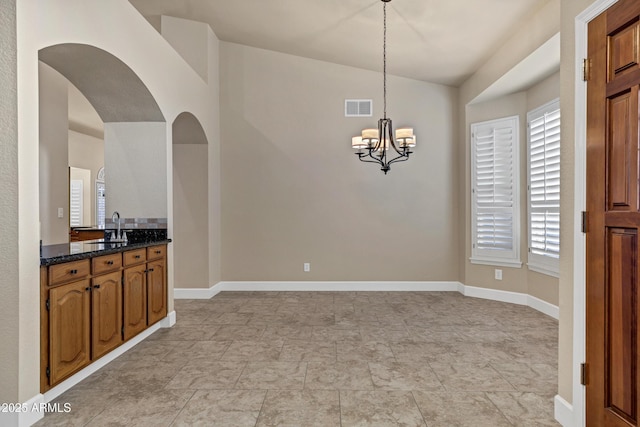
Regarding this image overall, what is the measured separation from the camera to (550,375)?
9.11ft

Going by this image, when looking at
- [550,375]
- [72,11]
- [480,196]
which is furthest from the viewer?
[480,196]

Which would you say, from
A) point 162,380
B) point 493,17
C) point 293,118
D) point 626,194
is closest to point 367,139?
point 493,17

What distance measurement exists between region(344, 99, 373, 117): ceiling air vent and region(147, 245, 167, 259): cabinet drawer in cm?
333

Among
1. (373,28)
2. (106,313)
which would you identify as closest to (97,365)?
(106,313)

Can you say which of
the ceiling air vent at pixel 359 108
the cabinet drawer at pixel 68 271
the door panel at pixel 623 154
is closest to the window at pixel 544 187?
the ceiling air vent at pixel 359 108

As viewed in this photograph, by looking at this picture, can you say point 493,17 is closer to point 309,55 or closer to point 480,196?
point 480,196

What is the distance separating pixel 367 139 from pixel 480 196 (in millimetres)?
2255

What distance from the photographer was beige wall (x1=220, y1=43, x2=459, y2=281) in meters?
5.70

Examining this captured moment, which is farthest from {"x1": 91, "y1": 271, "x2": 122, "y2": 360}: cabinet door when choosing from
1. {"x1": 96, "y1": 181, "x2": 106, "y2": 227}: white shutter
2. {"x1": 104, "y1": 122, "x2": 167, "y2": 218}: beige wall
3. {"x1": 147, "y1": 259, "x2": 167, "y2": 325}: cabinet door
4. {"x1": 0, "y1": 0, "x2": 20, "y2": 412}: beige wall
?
{"x1": 96, "y1": 181, "x2": 106, "y2": 227}: white shutter

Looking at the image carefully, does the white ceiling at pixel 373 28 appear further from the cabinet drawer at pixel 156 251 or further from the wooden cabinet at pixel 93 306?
the wooden cabinet at pixel 93 306

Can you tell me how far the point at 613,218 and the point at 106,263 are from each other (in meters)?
3.34

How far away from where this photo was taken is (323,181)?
575cm

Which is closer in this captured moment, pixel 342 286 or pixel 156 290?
pixel 156 290

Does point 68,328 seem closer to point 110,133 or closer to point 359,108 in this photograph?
point 110,133
